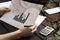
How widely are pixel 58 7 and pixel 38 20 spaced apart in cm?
25

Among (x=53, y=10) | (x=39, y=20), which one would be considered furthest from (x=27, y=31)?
(x=53, y=10)

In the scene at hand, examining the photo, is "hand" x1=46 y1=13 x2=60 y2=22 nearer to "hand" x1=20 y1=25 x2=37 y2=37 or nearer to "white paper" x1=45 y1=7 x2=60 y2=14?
"white paper" x1=45 y1=7 x2=60 y2=14

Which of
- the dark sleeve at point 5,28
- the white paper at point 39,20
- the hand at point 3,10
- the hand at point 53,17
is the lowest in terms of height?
the dark sleeve at point 5,28

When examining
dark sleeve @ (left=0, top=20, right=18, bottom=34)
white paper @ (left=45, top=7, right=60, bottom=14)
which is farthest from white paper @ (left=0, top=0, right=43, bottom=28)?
white paper @ (left=45, top=7, right=60, bottom=14)

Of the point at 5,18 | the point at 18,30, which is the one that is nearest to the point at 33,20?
the point at 18,30

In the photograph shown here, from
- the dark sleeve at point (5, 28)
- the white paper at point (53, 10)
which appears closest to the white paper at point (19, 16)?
the dark sleeve at point (5, 28)

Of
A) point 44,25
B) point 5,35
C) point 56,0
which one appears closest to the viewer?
point 5,35

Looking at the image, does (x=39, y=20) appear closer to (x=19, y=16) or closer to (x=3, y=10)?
(x=19, y=16)

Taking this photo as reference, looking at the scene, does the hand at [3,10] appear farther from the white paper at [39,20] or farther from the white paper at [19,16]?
the white paper at [39,20]

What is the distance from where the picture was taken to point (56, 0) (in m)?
1.13

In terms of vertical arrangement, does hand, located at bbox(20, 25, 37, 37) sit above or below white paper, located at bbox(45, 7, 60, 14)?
below

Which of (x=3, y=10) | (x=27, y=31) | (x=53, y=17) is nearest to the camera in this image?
(x=27, y=31)

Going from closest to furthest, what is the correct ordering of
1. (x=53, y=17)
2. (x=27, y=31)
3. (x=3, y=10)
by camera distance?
1. (x=27, y=31)
2. (x=53, y=17)
3. (x=3, y=10)

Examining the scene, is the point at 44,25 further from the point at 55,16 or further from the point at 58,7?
the point at 58,7
